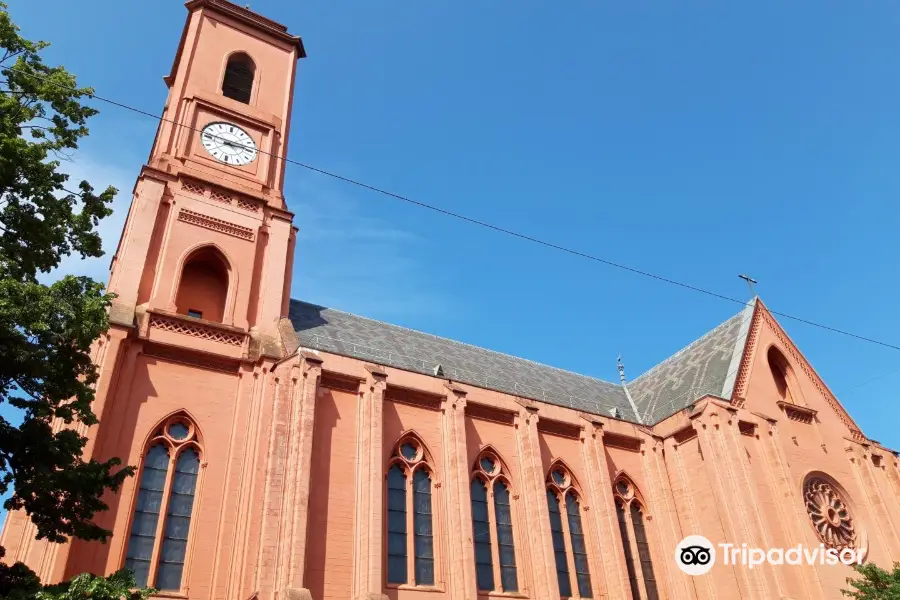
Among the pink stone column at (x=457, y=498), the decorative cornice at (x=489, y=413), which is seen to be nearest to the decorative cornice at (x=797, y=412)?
the decorative cornice at (x=489, y=413)

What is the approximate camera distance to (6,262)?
11477 mm

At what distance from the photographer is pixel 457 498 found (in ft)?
67.5

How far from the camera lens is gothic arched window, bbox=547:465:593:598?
22.2 metres

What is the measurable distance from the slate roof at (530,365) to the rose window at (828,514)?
4910 mm

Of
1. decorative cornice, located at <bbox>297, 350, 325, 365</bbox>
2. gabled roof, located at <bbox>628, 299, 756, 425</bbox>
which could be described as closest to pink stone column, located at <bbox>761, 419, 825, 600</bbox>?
gabled roof, located at <bbox>628, 299, 756, 425</bbox>

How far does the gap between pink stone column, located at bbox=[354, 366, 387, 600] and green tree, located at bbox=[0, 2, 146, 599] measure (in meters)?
7.47

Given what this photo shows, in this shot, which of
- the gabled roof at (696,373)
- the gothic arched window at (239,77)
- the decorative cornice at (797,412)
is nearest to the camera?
the decorative cornice at (797,412)

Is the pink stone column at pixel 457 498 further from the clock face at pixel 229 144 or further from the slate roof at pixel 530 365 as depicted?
the clock face at pixel 229 144

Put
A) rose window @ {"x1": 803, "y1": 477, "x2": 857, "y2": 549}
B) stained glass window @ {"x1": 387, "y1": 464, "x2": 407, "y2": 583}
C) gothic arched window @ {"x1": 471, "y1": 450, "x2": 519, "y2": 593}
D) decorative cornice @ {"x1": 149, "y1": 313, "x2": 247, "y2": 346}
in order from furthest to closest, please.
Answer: rose window @ {"x1": 803, "y1": 477, "x2": 857, "y2": 549} → gothic arched window @ {"x1": 471, "y1": 450, "x2": 519, "y2": 593} → decorative cornice @ {"x1": 149, "y1": 313, "x2": 247, "y2": 346} → stained glass window @ {"x1": 387, "y1": 464, "x2": 407, "y2": 583}

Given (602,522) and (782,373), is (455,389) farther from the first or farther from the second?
(782,373)

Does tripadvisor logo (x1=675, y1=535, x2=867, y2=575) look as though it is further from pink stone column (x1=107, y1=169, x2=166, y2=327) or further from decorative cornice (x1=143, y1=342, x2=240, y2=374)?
pink stone column (x1=107, y1=169, x2=166, y2=327)

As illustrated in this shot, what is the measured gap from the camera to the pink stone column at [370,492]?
17.8 m

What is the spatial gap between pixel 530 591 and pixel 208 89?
21.8 m

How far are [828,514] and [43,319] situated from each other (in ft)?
86.7
